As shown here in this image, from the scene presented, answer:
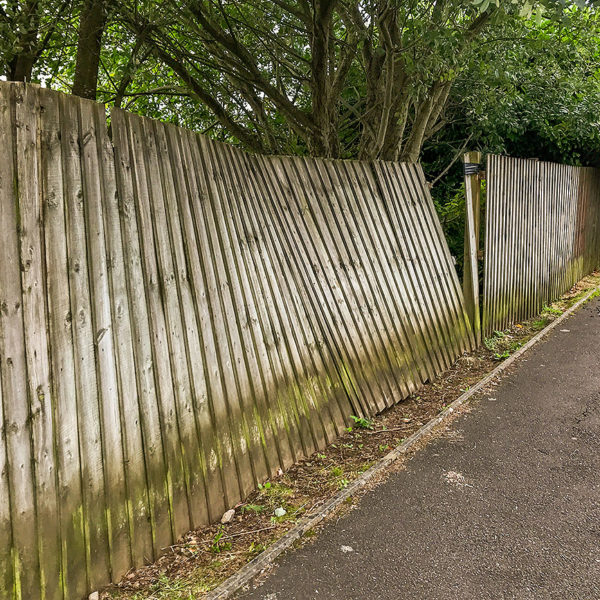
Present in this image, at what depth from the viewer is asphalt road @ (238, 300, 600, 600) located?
242cm

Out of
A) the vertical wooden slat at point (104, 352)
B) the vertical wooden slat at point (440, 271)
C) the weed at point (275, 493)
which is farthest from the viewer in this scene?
the vertical wooden slat at point (440, 271)

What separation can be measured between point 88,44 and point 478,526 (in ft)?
18.9

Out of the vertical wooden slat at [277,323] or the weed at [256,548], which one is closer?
the weed at [256,548]

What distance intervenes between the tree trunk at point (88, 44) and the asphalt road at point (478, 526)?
507 cm

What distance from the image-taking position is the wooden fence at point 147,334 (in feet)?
6.99

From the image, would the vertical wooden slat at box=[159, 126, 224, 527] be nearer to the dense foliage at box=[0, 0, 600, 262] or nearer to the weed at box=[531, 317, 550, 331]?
the dense foliage at box=[0, 0, 600, 262]

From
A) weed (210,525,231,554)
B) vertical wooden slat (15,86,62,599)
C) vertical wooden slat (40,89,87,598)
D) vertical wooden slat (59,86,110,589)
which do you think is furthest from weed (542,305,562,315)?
vertical wooden slat (15,86,62,599)

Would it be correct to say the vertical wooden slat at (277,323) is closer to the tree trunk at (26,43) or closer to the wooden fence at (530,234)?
the tree trunk at (26,43)

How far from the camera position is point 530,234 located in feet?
22.9

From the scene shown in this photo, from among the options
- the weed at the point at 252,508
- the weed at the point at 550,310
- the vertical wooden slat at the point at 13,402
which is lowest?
the weed at the point at 252,508

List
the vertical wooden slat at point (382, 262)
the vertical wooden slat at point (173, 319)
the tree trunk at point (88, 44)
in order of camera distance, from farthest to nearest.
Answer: the tree trunk at point (88, 44), the vertical wooden slat at point (382, 262), the vertical wooden slat at point (173, 319)

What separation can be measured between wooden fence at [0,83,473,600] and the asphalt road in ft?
2.10

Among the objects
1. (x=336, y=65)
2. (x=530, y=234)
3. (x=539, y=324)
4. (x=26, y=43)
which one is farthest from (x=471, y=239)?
(x=26, y=43)

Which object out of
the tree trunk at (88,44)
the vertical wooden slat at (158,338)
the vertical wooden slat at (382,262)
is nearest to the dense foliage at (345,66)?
the tree trunk at (88,44)
